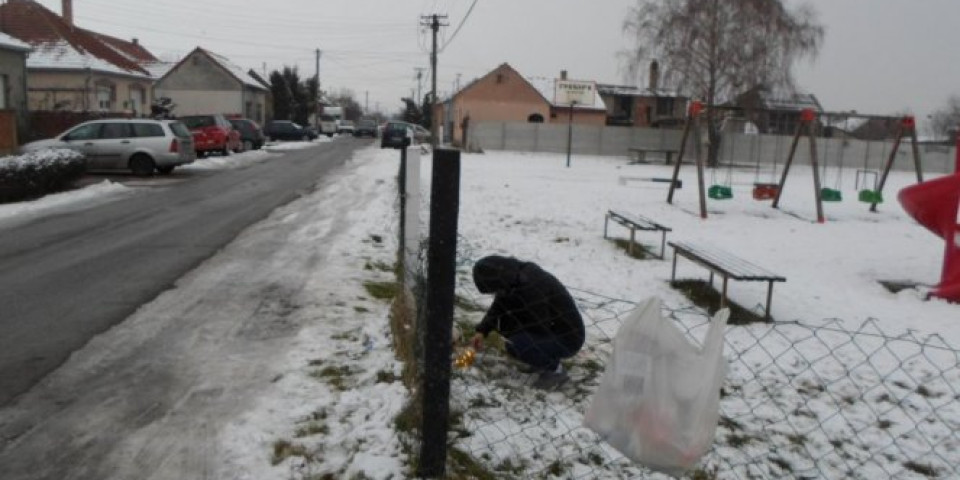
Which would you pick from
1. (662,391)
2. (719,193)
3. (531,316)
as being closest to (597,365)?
(531,316)

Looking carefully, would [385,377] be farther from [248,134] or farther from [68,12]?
[68,12]

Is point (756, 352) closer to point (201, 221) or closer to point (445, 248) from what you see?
point (445, 248)

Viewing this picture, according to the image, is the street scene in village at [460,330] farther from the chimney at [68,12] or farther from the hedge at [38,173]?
the chimney at [68,12]

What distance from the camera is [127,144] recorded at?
19984 mm

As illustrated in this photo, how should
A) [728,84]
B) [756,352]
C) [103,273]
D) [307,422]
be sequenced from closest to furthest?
[307,422] < [756,352] < [103,273] < [728,84]

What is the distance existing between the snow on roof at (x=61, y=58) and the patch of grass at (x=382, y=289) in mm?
32997

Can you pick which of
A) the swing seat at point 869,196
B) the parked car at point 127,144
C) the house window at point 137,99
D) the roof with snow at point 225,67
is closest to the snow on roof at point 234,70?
the roof with snow at point 225,67

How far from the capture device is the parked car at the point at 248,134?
34.1 m

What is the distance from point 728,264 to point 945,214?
8.79 feet

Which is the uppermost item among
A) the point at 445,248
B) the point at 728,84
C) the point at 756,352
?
the point at 728,84

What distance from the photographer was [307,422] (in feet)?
13.8

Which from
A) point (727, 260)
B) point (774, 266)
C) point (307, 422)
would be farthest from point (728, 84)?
point (307, 422)

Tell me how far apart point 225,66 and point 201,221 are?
44.4 metres

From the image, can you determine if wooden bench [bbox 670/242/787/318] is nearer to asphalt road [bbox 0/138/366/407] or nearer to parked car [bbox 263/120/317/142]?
asphalt road [bbox 0/138/366/407]
